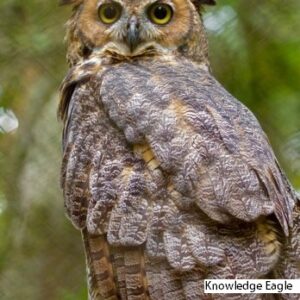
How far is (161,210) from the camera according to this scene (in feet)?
11.3

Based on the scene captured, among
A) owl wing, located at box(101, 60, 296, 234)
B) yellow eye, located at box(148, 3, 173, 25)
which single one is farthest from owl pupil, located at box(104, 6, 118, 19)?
owl wing, located at box(101, 60, 296, 234)

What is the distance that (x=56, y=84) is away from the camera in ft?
16.1

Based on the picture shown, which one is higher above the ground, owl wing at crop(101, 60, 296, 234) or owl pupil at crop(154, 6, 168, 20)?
owl pupil at crop(154, 6, 168, 20)

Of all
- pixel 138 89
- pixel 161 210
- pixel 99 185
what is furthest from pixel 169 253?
pixel 138 89

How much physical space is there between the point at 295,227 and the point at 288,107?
1323mm

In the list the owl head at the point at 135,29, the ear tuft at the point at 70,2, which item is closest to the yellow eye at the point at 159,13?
the owl head at the point at 135,29

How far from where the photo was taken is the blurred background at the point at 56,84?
15.6 feet

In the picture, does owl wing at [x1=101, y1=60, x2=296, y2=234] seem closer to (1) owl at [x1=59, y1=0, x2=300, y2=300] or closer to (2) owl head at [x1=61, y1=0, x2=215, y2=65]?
(1) owl at [x1=59, y1=0, x2=300, y2=300]

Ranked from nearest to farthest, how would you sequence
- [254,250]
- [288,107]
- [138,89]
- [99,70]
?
[254,250], [138,89], [99,70], [288,107]

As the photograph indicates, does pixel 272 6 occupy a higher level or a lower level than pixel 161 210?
higher

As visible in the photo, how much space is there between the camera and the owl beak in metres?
4.08

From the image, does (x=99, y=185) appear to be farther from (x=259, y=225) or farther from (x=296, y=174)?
(x=296, y=174)

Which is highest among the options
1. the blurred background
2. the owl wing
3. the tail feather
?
the blurred background

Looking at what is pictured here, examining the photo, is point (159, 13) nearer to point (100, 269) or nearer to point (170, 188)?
point (170, 188)
